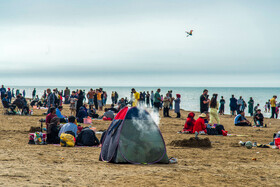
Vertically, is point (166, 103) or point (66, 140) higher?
point (166, 103)

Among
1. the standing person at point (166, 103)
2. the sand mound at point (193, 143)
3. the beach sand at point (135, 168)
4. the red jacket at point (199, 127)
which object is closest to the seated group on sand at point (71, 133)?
the beach sand at point (135, 168)

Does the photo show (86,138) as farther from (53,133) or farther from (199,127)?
(199,127)

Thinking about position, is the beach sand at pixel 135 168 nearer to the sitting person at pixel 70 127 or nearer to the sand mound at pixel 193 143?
the sand mound at pixel 193 143

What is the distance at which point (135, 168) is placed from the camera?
8938 mm

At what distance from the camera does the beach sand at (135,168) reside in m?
7.48

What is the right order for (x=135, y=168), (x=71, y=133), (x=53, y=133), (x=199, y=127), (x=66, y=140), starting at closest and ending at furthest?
(x=135, y=168)
(x=66, y=140)
(x=71, y=133)
(x=53, y=133)
(x=199, y=127)

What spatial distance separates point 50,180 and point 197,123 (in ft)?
33.4

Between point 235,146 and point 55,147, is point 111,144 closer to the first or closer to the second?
point 55,147

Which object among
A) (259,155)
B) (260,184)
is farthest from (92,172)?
(259,155)

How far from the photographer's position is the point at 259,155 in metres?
11.6

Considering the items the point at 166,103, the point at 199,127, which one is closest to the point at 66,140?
the point at 199,127

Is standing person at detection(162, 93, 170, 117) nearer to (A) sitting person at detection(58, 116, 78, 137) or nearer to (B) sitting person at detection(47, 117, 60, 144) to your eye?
(B) sitting person at detection(47, 117, 60, 144)

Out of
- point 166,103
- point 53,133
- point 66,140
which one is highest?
point 166,103

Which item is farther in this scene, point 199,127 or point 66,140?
point 199,127
